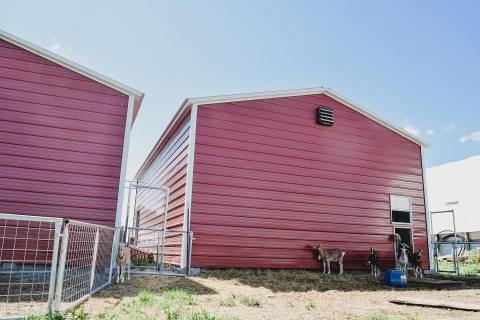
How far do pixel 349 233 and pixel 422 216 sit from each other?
3526 mm

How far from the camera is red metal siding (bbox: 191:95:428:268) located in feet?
34.3

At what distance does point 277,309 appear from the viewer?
19.8 feet

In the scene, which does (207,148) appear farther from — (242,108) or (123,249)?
(123,249)

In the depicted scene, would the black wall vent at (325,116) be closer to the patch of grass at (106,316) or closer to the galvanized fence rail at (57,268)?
the galvanized fence rail at (57,268)

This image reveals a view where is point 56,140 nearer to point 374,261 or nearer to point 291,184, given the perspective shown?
point 291,184

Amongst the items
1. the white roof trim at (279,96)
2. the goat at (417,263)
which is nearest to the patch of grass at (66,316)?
the white roof trim at (279,96)

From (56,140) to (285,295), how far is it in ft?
21.2

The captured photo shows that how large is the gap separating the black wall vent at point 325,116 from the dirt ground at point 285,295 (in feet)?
15.7

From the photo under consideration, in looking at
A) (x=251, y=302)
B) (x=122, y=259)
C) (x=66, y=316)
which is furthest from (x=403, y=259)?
(x=66, y=316)

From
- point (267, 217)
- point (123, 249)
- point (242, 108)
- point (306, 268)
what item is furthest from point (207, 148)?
point (306, 268)

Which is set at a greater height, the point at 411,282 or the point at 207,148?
the point at 207,148

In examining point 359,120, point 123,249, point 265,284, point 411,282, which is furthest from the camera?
point 359,120

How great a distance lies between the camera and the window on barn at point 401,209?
1321 cm

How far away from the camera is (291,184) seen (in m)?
11.5
